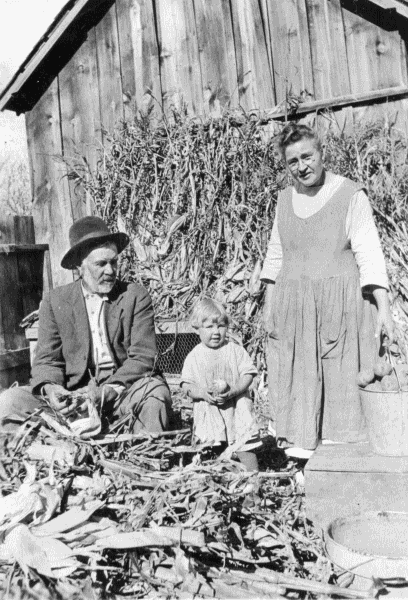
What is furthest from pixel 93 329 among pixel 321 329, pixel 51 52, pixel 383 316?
pixel 51 52

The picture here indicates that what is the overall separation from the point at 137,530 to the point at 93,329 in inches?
76.5

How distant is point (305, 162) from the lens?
4008mm

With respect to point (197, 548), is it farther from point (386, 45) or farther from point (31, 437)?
point (386, 45)

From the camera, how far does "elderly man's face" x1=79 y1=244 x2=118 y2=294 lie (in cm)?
441

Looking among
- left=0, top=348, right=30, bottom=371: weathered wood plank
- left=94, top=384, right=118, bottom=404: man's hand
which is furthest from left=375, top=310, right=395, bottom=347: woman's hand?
left=0, top=348, right=30, bottom=371: weathered wood plank

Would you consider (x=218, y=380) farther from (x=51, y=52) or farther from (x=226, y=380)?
(x=51, y=52)

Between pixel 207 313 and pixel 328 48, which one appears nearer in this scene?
pixel 207 313

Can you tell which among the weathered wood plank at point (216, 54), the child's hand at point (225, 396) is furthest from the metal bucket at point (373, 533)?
the weathered wood plank at point (216, 54)

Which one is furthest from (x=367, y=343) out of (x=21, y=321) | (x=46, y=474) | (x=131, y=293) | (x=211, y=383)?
(x=21, y=321)

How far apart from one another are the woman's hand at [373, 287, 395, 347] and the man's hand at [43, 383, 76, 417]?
1789 mm

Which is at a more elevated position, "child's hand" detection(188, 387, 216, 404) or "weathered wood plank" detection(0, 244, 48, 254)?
"weathered wood plank" detection(0, 244, 48, 254)

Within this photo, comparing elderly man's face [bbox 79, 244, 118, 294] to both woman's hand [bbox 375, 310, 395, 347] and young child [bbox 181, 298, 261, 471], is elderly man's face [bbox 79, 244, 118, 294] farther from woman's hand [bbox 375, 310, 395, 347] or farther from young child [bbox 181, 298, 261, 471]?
woman's hand [bbox 375, 310, 395, 347]

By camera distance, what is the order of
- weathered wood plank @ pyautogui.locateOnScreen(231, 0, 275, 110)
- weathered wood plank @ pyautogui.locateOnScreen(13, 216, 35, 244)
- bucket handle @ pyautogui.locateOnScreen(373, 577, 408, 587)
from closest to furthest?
bucket handle @ pyautogui.locateOnScreen(373, 577, 408, 587)
weathered wood plank @ pyautogui.locateOnScreen(231, 0, 275, 110)
weathered wood plank @ pyautogui.locateOnScreen(13, 216, 35, 244)

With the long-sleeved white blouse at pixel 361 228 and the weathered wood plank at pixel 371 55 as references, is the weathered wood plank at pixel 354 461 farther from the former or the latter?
the weathered wood plank at pixel 371 55
